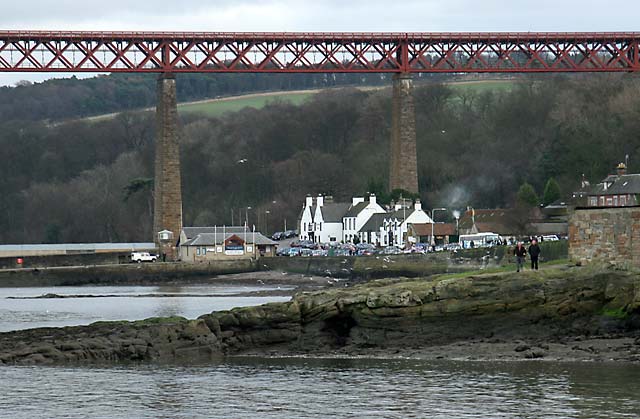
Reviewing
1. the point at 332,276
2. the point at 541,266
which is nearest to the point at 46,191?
the point at 332,276

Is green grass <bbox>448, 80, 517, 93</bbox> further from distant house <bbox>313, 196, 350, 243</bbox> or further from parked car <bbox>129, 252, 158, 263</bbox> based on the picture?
parked car <bbox>129, 252, 158, 263</bbox>

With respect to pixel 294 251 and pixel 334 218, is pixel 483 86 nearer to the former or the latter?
pixel 334 218

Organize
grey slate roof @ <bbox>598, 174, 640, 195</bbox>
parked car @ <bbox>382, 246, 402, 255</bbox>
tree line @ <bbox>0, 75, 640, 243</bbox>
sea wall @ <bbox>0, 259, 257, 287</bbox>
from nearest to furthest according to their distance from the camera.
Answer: grey slate roof @ <bbox>598, 174, 640, 195</bbox> → parked car @ <bbox>382, 246, 402, 255</bbox> → sea wall @ <bbox>0, 259, 257, 287</bbox> → tree line @ <bbox>0, 75, 640, 243</bbox>

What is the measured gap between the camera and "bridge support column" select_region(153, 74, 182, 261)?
9975 cm

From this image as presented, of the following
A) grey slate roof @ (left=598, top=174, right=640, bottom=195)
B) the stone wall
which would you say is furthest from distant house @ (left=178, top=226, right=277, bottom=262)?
the stone wall

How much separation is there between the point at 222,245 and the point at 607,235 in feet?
230

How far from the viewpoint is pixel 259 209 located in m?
143

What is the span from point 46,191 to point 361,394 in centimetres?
12736

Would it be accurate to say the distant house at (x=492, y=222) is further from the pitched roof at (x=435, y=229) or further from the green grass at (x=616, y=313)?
the green grass at (x=616, y=313)

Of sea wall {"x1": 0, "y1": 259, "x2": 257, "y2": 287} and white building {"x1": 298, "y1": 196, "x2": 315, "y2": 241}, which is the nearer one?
sea wall {"x1": 0, "y1": 259, "x2": 257, "y2": 287}

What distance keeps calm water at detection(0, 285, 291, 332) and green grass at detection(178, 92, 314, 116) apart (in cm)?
8080

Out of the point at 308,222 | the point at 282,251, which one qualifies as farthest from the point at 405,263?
the point at 308,222

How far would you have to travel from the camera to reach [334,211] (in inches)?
4931

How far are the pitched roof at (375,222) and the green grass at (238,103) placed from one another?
172ft
